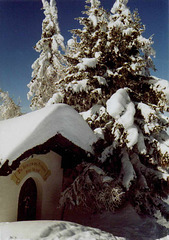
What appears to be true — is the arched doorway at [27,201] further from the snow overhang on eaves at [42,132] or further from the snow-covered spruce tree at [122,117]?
the snow overhang on eaves at [42,132]

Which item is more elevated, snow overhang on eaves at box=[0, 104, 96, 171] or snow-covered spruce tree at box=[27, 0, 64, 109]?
snow-covered spruce tree at box=[27, 0, 64, 109]

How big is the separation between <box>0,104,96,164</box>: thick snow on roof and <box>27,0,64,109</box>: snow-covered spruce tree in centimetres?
1150

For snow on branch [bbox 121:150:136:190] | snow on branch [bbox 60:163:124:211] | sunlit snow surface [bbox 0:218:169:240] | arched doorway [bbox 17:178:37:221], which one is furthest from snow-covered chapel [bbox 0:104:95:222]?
snow on branch [bbox 121:150:136:190]

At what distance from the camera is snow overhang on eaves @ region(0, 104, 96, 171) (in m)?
6.15

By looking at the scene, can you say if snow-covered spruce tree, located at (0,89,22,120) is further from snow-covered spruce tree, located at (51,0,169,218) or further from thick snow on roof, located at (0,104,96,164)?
thick snow on roof, located at (0,104,96,164)

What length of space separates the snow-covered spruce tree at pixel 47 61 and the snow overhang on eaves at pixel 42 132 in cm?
1150

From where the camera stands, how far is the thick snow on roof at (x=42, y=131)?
6159 mm

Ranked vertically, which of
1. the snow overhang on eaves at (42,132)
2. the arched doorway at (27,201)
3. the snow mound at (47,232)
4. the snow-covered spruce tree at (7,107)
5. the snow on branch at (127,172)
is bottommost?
the snow mound at (47,232)

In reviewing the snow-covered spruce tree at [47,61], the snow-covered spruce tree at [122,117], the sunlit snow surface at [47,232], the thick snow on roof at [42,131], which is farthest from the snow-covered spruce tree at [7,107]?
the sunlit snow surface at [47,232]

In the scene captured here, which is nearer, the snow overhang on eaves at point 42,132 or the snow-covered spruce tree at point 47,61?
the snow overhang on eaves at point 42,132

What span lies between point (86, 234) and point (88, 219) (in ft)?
16.0

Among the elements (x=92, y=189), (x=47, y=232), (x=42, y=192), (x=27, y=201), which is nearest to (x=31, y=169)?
(x=42, y=192)

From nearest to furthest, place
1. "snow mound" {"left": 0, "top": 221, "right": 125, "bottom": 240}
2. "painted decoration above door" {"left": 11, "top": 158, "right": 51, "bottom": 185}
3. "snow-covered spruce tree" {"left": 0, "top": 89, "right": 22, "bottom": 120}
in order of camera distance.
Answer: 1. "snow mound" {"left": 0, "top": 221, "right": 125, "bottom": 240}
2. "painted decoration above door" {"left": 11, "top": 158, "right": 51, "bottom": 185}
3. "snow-covered spruce tree" {"left": 0, "top": 89, "right": 22, "bottom": 120}

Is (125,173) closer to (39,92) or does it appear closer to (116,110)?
(116,110)
